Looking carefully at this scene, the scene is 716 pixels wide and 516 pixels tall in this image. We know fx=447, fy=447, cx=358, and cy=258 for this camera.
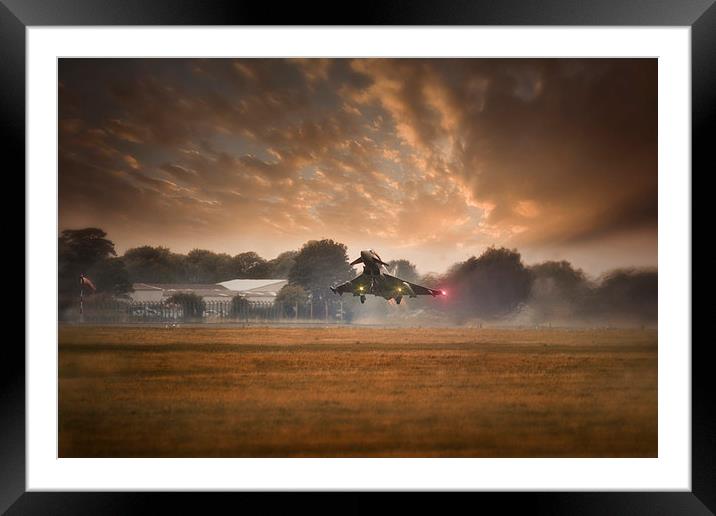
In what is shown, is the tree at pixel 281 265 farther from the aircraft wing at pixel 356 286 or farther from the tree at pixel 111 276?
the tree at pixel 111 276

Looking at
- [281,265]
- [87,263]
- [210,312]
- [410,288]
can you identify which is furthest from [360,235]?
[87,263]

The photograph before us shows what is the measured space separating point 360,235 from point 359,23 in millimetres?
2519

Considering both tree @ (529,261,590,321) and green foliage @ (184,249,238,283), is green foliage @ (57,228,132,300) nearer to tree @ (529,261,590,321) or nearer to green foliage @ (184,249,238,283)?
green foliage @ (184,249,238,283)

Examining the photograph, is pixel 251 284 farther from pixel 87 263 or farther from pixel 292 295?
pixel 87 263

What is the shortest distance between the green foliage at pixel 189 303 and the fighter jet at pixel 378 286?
1664 millimetres

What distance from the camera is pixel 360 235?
5.63m

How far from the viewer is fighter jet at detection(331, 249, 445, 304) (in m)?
5.59

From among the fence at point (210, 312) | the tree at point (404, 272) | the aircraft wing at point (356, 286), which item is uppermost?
the tree at point (404, 272)

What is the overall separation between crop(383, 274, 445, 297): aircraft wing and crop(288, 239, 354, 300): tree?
0.54 m

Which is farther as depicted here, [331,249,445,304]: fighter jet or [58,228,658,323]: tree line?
[331,249,445,304]: fighter jet

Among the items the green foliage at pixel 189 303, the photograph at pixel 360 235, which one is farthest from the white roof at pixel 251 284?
the green foliage at pixel 189 303

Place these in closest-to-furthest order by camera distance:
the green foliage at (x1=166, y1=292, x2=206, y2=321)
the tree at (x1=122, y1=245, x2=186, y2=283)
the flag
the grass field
→ the grass field
the flag
the tree at (x1=122, y1=245, x2=186, y2=283)
the green foliage at (x1=166, y1=292, x2=206, y2=321)

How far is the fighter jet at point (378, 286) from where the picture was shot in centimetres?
559

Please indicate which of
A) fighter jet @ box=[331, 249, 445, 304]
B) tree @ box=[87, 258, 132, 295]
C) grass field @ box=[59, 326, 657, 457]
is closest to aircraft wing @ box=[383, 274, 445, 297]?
fighter jet @ box=[331, 249, 445, 304]
